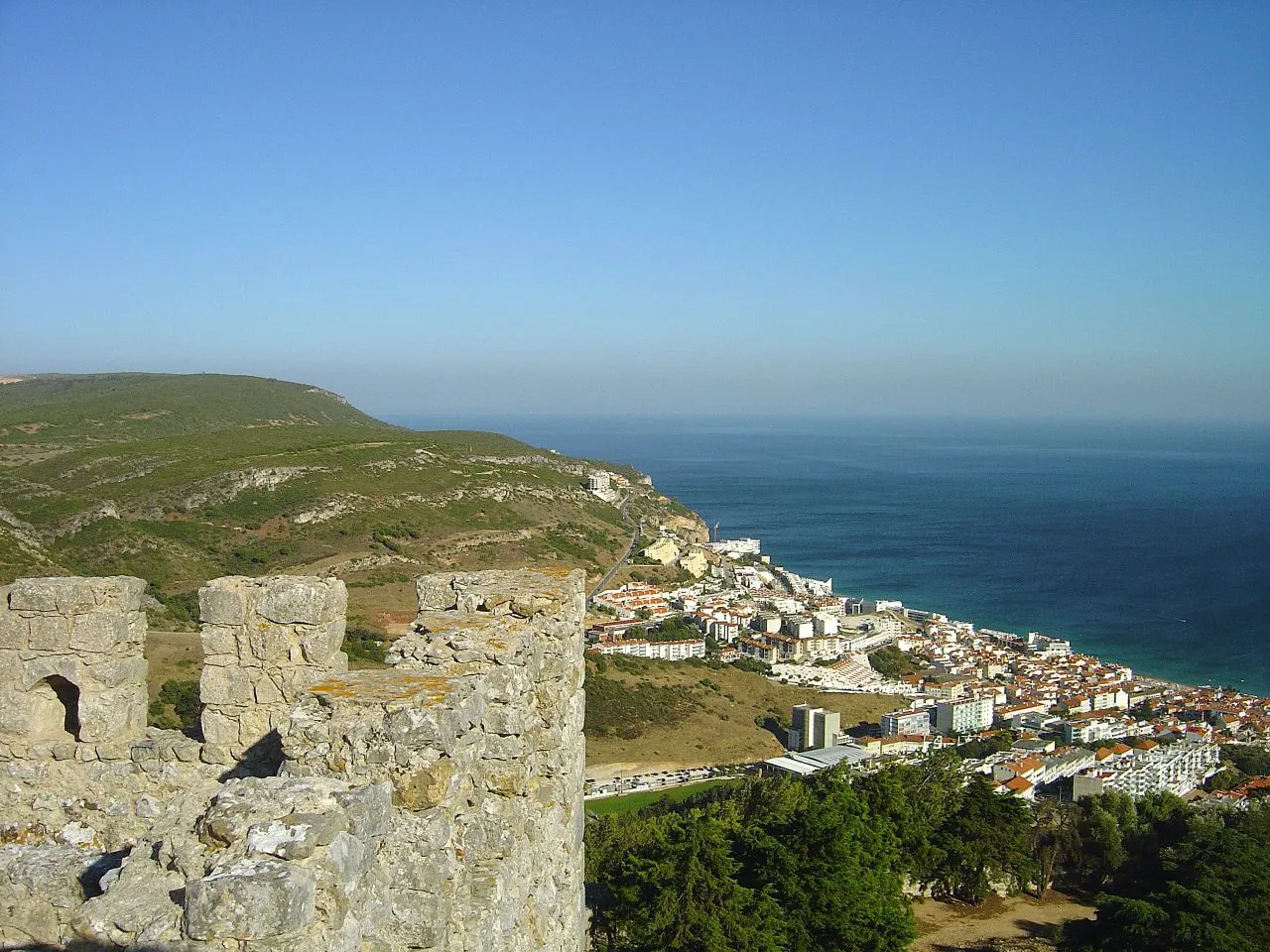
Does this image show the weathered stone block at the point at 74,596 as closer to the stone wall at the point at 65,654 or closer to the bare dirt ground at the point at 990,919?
the stone wall at the point at 65,654

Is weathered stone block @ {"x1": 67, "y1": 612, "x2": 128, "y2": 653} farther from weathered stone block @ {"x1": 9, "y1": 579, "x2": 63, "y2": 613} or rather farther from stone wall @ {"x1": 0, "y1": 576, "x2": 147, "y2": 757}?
weathered stone block @ {"x1": 9, "y1": 579, "x2": 63, "y2": 613}

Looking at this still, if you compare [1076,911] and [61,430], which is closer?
[1076,911]

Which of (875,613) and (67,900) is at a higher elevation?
(67,900)

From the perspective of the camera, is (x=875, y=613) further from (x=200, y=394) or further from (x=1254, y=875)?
(x=200, y=394)

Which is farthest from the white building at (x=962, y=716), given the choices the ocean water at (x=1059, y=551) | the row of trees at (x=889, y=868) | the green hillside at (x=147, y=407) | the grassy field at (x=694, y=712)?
the green hillside at (x=147, y=407)

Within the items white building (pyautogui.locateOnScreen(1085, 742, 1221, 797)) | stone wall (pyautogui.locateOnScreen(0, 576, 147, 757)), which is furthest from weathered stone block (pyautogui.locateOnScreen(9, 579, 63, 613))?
white building (pyautogui.locateOnScreen(1085, 742, 1221, 797))

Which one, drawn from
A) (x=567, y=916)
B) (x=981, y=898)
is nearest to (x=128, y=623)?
(x=567, y=916)
